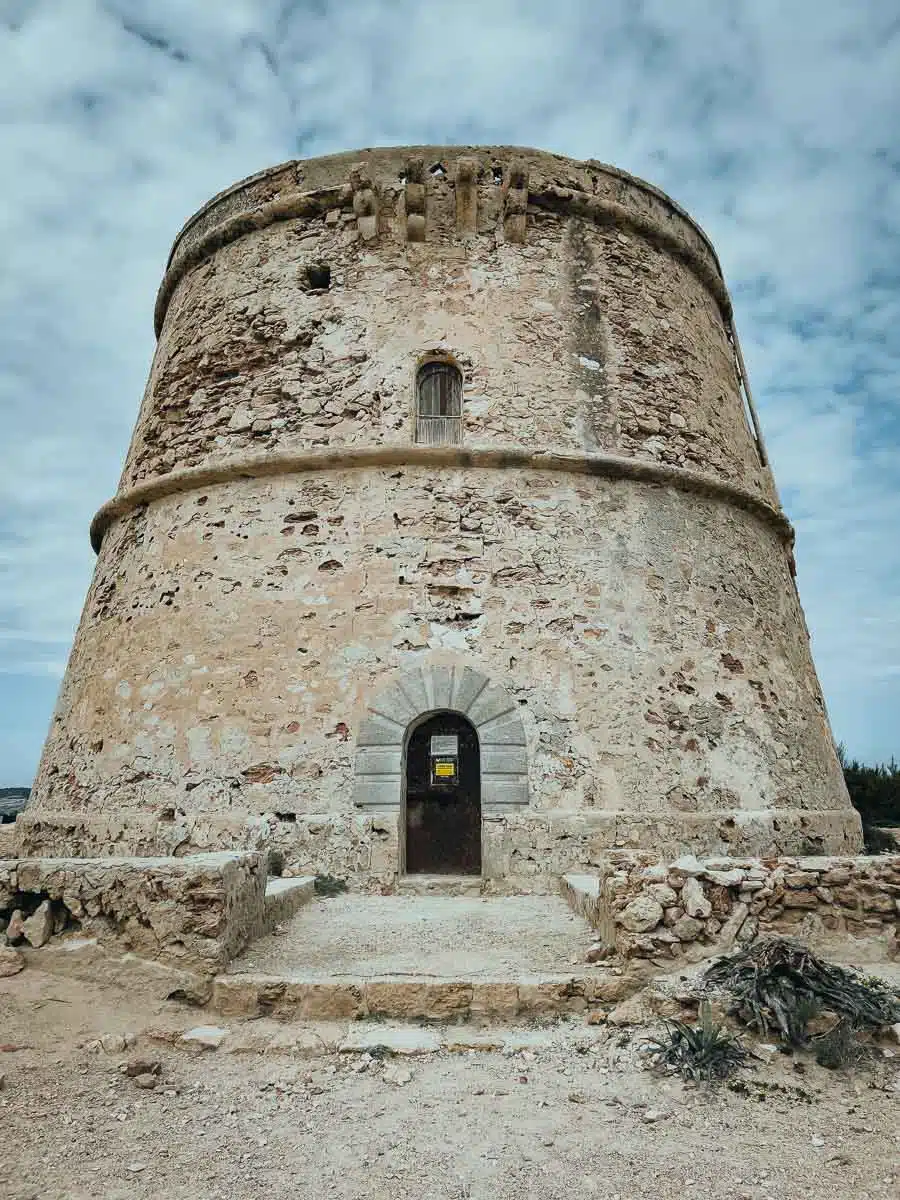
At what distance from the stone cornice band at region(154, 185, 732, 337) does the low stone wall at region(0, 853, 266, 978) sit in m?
7.48

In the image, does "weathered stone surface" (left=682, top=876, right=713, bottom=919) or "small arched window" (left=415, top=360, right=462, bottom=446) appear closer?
"weathered stone surface" (left=682, top=876, right=713, bottom=919)

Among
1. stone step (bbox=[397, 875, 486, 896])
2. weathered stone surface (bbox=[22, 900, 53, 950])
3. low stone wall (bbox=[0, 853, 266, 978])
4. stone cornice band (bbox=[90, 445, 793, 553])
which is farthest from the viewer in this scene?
stone cornice band (bbox=[90, 445, 793, 553])

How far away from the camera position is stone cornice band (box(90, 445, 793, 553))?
288 inches

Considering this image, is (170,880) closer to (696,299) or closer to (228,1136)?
(228,1136)

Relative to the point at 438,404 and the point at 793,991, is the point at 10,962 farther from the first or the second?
the point at 438,404

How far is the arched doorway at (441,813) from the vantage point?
739 cm

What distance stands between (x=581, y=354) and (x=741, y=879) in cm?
581

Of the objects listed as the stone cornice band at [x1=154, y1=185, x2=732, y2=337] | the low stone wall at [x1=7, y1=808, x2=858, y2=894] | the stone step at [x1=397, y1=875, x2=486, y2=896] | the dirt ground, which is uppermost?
the stone cornice band at [x1=154, y1=185, x2=732, y2=337]

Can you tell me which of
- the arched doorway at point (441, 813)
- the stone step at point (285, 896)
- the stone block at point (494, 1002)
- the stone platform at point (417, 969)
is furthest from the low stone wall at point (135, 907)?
the arched doorway at point (441, 813)

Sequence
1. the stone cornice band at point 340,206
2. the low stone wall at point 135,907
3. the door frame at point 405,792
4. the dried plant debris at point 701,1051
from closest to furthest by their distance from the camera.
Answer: the dried plant debris at point 701,1051 < the low stone wall at point 135,907 < the door frame at point 405,792 < the stone cornice band at point 340,206

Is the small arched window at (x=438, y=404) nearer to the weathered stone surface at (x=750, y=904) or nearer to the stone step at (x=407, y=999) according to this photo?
the weathered stone surface at (x=750, y=904)

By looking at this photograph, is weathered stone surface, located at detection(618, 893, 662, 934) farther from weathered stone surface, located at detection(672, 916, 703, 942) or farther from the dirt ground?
the dirt ground

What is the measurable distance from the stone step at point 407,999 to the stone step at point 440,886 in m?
2.82

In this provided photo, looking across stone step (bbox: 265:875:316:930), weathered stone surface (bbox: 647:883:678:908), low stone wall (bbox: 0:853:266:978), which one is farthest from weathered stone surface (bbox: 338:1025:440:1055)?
stone step (bbox: 265:875:316:930)
